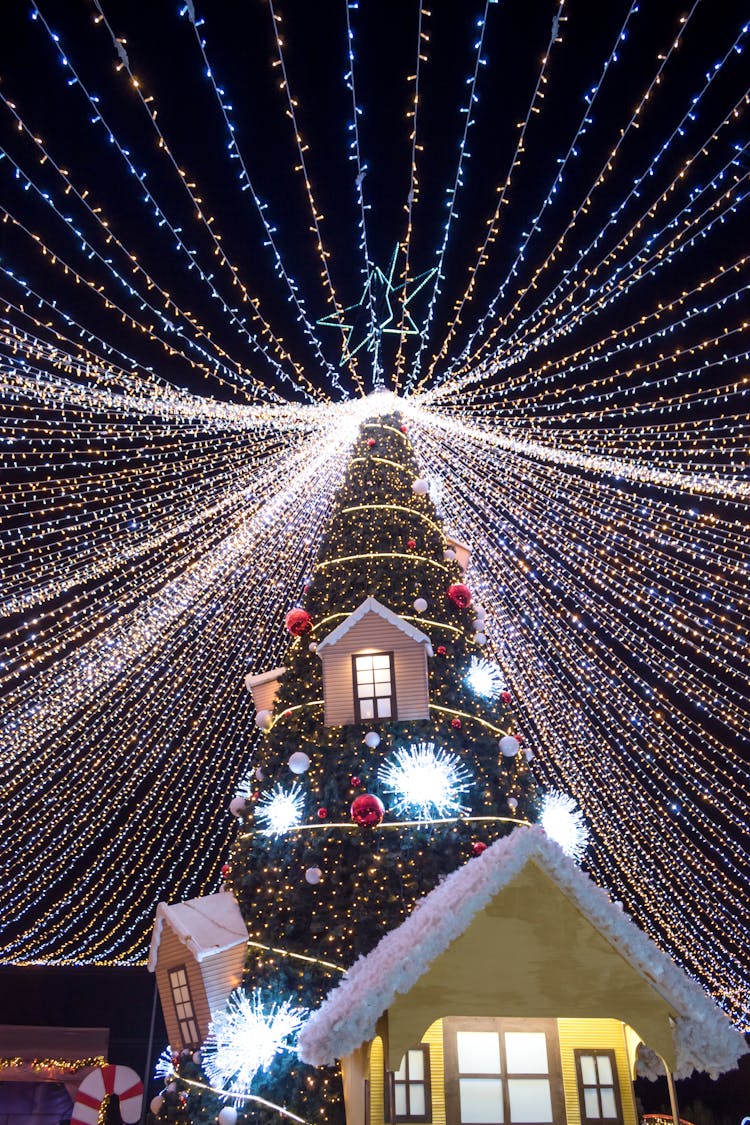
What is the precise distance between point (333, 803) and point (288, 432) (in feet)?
16.7

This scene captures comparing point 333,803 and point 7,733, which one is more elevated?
point 7,733

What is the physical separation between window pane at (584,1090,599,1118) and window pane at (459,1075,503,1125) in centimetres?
57

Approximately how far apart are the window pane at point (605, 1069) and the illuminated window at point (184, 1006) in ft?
11.1

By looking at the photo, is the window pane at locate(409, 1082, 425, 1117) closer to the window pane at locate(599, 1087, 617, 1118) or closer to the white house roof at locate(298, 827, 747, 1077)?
the white house roof at locate(298, 827, 747, 1077)

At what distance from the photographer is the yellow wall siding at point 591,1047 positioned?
522 cm

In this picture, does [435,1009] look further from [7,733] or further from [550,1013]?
[7,733]

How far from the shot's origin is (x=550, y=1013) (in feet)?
15.3

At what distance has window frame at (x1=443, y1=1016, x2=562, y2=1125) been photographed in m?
5.14

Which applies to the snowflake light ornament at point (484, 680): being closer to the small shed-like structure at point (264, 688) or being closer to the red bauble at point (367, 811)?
the red bauble at point (367, 811)

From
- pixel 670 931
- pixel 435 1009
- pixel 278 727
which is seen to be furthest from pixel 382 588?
pixel 670 931

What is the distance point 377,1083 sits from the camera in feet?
17.3

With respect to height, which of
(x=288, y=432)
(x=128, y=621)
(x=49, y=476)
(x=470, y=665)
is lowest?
(x=470, y=665)

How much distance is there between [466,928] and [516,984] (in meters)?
0.44

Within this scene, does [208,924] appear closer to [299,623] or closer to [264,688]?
[264,688]
